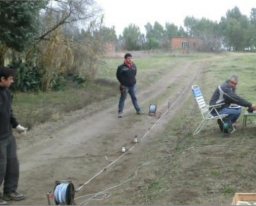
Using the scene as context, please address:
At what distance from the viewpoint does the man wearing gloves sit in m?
5.96

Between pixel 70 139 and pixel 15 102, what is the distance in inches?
256

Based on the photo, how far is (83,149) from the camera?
9.43 meters

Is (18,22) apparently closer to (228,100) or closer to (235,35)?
(228,100)

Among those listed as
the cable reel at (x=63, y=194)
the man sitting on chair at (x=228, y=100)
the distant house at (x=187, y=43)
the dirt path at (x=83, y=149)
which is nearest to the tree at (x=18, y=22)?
the dirt path at (x=83, y=149)

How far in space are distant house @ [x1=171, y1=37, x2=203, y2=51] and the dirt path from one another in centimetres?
5733

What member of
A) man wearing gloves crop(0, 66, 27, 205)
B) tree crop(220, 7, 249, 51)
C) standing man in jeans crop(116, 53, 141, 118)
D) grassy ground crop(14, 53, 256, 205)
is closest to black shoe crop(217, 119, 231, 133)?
grassy ground crop(14, 53, 256, 205)

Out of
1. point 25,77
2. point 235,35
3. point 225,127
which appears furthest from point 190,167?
point 235,35

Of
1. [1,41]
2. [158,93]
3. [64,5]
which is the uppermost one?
[64,5]

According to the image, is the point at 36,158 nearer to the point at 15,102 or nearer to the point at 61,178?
the point at 61,178

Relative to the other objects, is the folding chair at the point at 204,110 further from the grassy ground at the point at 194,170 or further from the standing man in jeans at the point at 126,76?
the standing man in jeans at the point at 126,76

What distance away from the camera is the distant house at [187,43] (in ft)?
236

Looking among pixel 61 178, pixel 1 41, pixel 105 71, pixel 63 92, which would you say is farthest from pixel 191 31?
pixel 61 178

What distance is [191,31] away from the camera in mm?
96500

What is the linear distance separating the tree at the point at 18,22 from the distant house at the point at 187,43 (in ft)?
186
